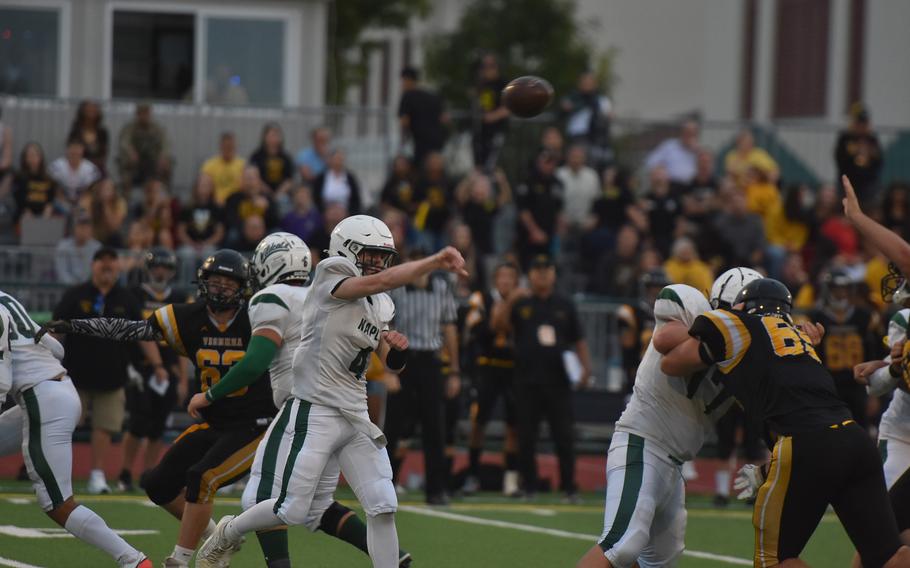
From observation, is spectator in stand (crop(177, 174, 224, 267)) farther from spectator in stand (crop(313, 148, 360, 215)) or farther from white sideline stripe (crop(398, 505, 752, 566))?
white sideline stripe (crop(398, 505, 752, 566))

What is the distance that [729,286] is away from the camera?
22.0 ft

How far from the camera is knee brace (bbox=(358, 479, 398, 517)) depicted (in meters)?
6.66

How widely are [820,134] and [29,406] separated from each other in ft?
45.9

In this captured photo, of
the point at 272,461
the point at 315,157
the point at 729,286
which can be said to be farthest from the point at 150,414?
the point at 729,286

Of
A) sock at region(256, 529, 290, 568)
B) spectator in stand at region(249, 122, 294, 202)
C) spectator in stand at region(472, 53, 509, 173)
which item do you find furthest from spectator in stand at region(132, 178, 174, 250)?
sock at region(256, 529, 290, 568)

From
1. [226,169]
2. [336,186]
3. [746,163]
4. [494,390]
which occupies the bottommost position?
[494,390]

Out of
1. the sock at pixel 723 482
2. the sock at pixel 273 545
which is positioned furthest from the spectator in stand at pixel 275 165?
the sock at pixel 273 545

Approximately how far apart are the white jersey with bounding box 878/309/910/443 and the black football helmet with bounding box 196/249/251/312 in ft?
11.3

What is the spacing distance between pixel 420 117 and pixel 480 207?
51.0 inches

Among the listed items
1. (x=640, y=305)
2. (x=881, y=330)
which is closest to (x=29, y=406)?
(x=640, y=305)

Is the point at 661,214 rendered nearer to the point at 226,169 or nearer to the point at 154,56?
the point at 226,169

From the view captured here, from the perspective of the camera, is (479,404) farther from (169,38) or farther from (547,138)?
(169,38)

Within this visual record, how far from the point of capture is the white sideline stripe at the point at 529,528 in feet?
30.3

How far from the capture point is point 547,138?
53.2 feet
